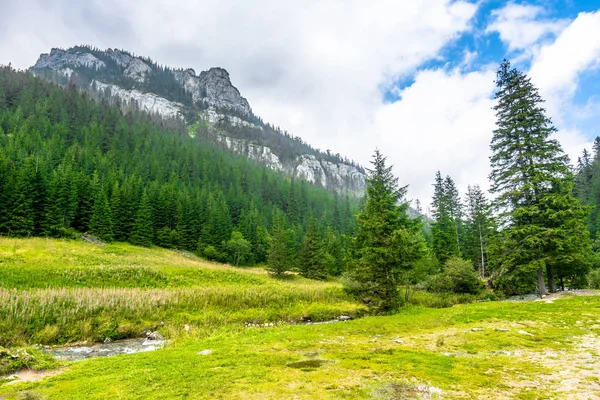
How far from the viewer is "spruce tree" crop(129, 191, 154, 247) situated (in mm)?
56688

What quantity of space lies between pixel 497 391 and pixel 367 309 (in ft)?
57.3

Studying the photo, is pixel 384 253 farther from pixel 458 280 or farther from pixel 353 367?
pixel 458 280

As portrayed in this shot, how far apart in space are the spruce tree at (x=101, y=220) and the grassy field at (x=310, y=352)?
32.6 m

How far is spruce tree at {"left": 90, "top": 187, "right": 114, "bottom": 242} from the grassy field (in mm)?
32598

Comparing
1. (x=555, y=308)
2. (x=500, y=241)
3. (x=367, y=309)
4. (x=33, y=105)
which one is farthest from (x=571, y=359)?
(x=33, y=105)

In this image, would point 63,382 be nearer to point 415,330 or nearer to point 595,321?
point 415,330

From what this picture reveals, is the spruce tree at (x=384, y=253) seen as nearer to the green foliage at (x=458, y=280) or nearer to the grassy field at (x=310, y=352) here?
the grassy field at (x=310, y=352)

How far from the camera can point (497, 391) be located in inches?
230

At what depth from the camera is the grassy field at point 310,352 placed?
6281mm

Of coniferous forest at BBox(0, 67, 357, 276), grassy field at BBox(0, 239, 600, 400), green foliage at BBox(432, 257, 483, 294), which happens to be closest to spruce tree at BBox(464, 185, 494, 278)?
green foliage at BBox(432, 257, 483, 294)

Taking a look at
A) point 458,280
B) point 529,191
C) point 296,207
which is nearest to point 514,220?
point 529,191

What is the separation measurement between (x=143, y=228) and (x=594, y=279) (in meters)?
68.0

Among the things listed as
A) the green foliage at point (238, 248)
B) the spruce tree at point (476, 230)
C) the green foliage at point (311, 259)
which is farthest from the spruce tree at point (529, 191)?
the green foliage at point (238, 248)

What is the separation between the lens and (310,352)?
9805 mm
